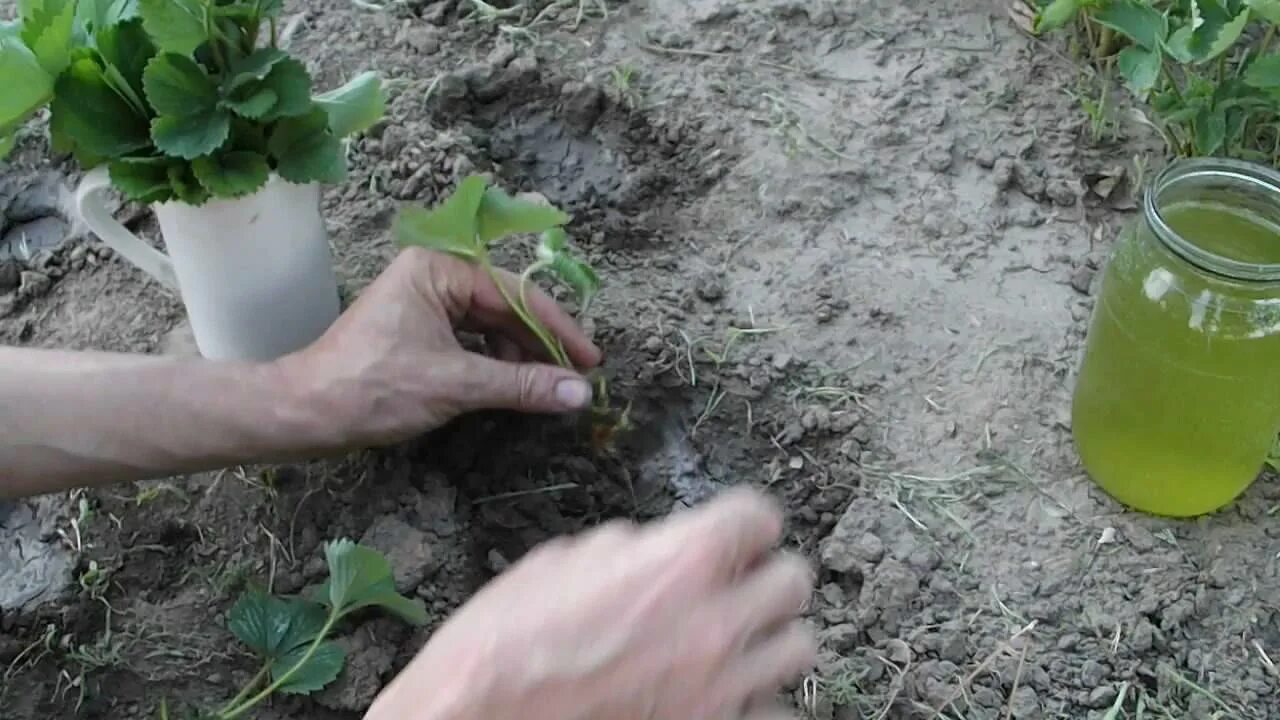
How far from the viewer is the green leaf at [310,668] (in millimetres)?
1072

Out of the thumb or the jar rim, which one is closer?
the jar rim

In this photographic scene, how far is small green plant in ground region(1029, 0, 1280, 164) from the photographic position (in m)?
1.20

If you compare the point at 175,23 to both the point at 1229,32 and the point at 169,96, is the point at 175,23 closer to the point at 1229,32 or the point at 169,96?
the point at 169,96

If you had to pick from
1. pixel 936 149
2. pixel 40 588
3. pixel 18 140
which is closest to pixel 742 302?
pixel 936 149

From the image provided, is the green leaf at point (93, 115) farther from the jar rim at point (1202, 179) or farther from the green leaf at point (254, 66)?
the jar rim at point (1202, 179)

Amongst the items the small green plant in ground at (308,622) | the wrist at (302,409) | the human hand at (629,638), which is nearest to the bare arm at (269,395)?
the wrist at (302,409)

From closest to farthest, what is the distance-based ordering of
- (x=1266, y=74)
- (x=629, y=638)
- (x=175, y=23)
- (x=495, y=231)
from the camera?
(x=629, y=638) < (x=175, y=23) < (x=495, y=231) < (x=1266, y=74)

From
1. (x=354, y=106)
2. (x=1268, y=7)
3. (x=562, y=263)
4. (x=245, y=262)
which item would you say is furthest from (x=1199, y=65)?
(x=245, y=262)

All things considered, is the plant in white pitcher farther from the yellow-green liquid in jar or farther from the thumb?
the yellow-green liquid in jar

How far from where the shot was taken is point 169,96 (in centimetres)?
101

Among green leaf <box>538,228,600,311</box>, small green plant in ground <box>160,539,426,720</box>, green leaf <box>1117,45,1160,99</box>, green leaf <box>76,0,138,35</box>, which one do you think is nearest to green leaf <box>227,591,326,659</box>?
small green plant in ground <box>160,539,426,720</box>

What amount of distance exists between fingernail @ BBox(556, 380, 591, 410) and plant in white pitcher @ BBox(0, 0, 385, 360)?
239 millimetres

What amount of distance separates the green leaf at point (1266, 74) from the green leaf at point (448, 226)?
66cm

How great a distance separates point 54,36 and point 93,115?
6cm
